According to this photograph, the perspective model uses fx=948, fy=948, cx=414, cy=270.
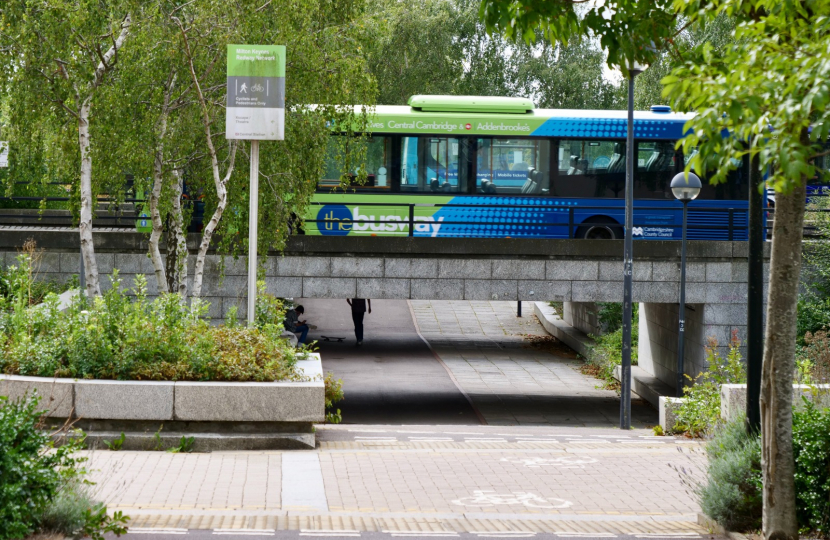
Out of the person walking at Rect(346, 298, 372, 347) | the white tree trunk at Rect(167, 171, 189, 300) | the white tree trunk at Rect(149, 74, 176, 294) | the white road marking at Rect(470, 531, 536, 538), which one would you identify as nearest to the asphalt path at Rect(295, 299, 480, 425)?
the person walking at Rect(346, 298, 372, 347)

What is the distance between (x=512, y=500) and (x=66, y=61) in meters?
8.70

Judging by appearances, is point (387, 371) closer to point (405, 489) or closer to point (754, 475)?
point (405, 489)

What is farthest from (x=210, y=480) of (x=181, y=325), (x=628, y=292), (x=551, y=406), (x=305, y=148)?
(x=551, y=406)

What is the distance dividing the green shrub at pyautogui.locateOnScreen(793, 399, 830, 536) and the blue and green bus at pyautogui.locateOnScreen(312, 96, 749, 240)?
13832 mm

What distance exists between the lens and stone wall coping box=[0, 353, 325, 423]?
9078 mm

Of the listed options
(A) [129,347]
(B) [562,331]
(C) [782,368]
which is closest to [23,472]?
(A) [129,347]

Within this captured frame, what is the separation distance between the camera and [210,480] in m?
7.98

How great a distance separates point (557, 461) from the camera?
9656mm

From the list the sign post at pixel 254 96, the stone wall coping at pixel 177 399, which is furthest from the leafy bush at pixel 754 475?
the sign post at pixel 254 96

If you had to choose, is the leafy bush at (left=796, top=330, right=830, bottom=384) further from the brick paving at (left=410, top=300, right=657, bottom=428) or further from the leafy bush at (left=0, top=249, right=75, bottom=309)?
the leafy bush at (left=0, top=249, right=75, bottom=309)

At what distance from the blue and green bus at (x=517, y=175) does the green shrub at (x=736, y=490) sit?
1342 cm

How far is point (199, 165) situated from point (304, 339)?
1055 centimetres

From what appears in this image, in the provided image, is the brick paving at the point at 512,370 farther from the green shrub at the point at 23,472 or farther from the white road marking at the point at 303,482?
the green shrub at the point at 23,472

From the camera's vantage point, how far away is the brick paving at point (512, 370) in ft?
63.0
